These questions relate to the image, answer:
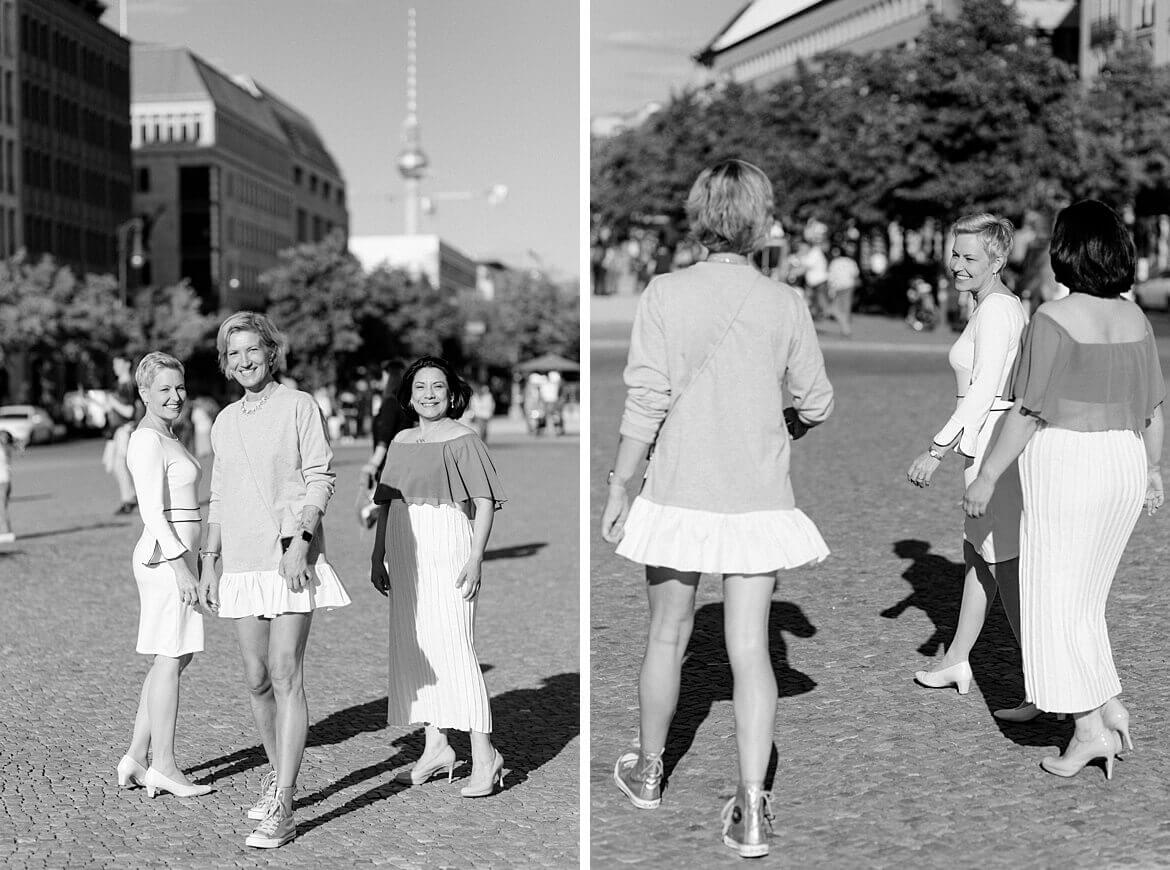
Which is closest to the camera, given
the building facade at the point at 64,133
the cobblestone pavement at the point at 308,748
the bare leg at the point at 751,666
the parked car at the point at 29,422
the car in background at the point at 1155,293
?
the bare leg at the point at 751,666

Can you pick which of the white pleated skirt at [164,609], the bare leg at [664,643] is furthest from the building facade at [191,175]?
the bare leg at [664,643]

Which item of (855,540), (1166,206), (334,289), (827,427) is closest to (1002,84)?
(1166,206)

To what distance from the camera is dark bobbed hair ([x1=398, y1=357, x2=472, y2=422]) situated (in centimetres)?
702

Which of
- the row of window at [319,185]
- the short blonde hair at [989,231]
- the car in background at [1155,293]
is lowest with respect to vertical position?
the short blonde hair at [989,231]

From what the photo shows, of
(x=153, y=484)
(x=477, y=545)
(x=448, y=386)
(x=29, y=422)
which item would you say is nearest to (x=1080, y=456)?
(x=477, y=545)

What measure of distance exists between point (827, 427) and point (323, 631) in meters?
10.4

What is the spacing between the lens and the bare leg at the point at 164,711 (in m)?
6.92

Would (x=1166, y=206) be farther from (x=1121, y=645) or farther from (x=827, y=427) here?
(x=1121, y=645)

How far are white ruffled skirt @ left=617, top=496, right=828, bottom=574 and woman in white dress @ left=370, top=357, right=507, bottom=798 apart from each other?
4.39 ft

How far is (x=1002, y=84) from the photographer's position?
50.7 meters

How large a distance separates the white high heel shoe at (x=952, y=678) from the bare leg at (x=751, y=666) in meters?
2.26

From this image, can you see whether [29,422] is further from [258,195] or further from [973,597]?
[258,195]

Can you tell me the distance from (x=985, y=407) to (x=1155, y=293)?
44.9 metres

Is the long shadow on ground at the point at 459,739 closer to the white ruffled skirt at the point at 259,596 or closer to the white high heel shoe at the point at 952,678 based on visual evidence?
the white ruffled skirt at the point at 259,596
